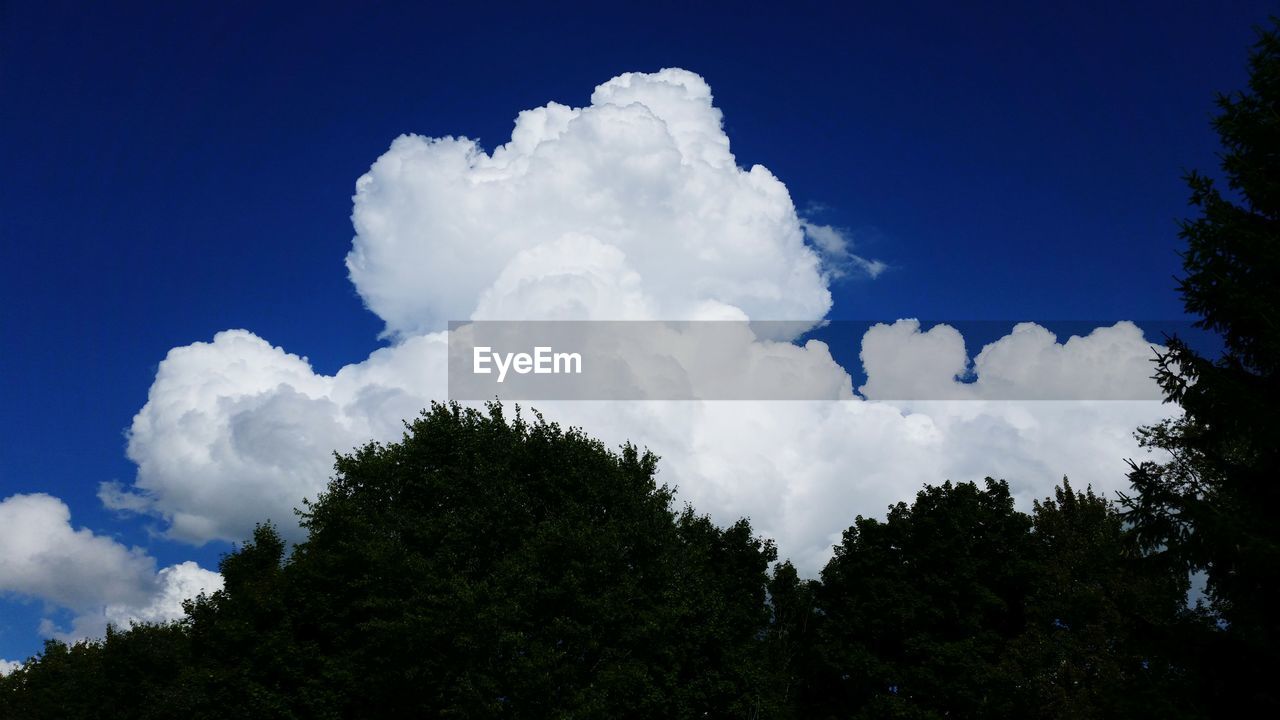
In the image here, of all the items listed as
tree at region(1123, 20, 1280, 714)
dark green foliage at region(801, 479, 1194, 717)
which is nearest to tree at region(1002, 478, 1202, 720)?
dark green foliage at region(801, 479, 1194, 717)

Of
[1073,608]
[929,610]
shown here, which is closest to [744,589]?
[929,610]

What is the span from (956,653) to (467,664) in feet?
86.8

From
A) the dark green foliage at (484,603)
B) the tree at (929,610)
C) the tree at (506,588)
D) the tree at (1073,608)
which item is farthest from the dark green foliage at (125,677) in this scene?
the tree at (1073,608)

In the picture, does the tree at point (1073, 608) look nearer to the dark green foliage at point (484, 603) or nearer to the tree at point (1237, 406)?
the tree at point (1237, 406)

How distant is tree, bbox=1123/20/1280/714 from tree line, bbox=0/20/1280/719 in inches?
2.1

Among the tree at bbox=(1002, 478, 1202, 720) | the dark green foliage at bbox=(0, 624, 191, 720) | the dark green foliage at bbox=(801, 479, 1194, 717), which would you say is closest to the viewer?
the tree at bbox=(1002, 478, 1202, 720)

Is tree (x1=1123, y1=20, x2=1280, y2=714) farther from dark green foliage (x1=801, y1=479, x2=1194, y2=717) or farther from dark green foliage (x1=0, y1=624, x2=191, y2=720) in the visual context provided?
dark green foliage (x1=0, y1=624, x2=191, y2=720)

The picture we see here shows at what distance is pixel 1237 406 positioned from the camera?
14.7 m

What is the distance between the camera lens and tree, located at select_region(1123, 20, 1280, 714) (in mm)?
14203

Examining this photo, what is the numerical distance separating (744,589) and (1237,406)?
4755 centimetres

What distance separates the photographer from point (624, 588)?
35125mm

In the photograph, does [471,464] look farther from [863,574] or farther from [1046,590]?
[1046,590]

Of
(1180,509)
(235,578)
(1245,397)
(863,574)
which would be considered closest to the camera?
(1245,397)

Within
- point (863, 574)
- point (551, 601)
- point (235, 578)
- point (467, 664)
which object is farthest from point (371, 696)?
point (863, 574)
